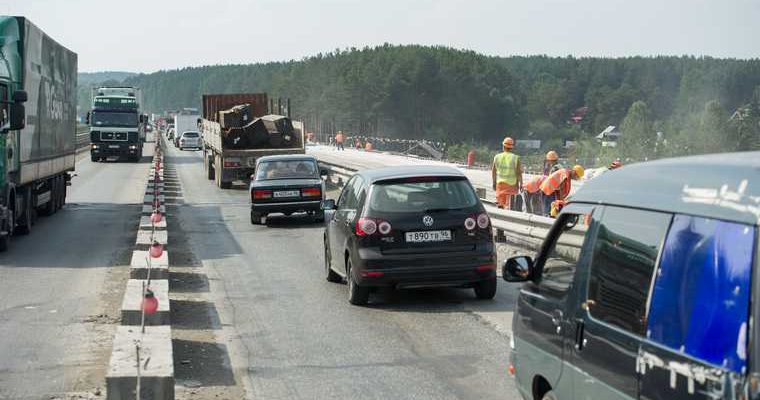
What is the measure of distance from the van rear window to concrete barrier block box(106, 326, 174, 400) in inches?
149

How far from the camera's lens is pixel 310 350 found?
362 inches

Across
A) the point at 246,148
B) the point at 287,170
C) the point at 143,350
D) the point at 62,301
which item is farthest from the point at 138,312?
the point at 246,148

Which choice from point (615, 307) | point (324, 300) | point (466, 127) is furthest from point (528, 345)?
point (466, 127)

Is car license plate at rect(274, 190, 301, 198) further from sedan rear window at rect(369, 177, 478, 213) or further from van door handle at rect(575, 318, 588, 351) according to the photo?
van door handle at rect(575, 318, 588, 351)

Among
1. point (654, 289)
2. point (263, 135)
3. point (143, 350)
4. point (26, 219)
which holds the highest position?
point (654, 289)

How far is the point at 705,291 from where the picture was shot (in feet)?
12.1

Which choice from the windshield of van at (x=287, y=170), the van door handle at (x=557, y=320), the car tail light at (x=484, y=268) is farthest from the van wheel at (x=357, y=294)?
the windshield of van at (x=287, y=170)

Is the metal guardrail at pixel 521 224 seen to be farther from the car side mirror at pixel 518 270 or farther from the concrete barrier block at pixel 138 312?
the car side mirror at pixel 518 270

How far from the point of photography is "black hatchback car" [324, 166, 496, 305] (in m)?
11.3

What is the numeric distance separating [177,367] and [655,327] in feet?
17.3

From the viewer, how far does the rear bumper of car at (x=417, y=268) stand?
1126 centimetres

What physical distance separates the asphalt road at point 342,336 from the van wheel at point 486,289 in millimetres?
139

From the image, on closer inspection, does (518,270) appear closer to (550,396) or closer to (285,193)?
(550,396)

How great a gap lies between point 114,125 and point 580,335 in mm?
52911
